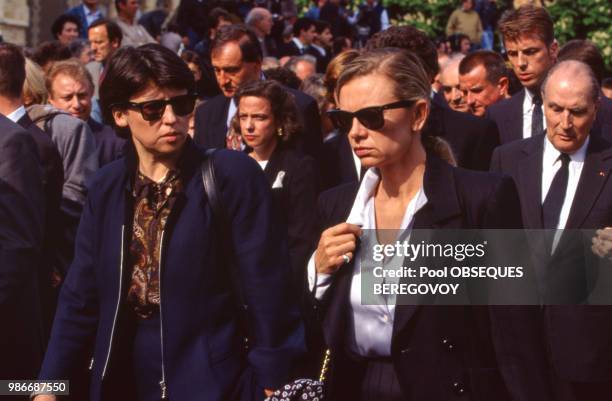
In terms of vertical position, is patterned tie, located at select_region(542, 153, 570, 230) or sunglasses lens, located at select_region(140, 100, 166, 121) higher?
sunglasses lens, located at select_region(140, 100, 166, 121)

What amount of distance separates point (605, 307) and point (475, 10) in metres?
18.8

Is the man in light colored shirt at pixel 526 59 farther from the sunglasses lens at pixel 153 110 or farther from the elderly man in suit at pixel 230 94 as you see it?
the sunglasses lens at pixel 153 110

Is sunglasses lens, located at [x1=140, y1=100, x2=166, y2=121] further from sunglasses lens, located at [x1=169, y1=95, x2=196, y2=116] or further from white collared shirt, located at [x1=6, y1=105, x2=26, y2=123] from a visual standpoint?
white collared shirt, located at [x1=6, y1=105, x2=26, y2=123]

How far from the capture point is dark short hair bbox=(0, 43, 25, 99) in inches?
244

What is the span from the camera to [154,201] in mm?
4176

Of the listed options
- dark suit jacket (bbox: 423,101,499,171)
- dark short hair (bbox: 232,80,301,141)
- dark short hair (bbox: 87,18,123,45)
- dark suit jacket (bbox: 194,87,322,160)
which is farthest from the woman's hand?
dark short hair (bbox: 87,18,123,45)

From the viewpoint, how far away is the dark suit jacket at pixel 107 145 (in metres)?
7.71

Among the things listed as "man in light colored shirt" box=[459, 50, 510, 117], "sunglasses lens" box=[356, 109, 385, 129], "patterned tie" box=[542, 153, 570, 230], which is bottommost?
"patterned tie" box=[542, 153, 570, 230]

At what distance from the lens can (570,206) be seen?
599cm

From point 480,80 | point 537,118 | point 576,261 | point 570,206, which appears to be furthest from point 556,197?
point 480,80

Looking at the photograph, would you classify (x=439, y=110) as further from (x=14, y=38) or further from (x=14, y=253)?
(x=14, y=38)

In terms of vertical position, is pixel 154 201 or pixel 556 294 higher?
pixel 154 201

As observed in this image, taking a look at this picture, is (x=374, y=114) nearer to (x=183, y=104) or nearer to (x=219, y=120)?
(x=183, y=104)

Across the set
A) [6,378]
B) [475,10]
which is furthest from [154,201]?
[475,10]
